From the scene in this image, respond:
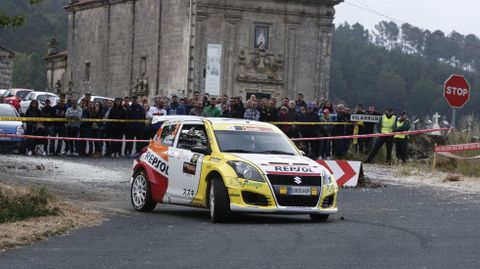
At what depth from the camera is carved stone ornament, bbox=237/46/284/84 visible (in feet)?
213

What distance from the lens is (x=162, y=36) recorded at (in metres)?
67.2

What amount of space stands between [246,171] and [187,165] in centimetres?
166

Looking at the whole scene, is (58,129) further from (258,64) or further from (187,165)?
(258,64)

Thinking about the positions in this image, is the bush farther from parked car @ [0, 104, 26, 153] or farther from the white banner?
the white banner

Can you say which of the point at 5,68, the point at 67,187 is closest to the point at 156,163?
the point at 67,187

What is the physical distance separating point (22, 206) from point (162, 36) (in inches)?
1928

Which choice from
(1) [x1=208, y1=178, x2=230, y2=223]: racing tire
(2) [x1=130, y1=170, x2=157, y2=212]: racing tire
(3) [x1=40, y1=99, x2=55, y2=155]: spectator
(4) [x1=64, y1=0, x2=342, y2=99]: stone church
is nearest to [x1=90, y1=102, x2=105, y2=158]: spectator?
(3) [x1=40, y1=99, x2=55, y2=155]: spectator

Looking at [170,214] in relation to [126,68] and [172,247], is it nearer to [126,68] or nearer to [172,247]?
[172,247]

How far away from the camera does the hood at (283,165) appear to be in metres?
18.3

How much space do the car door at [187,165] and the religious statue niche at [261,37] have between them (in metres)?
45.2

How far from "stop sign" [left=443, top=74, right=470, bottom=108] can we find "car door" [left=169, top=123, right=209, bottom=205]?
48.3 ft

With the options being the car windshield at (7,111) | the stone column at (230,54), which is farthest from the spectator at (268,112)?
the stone column at (230,54)

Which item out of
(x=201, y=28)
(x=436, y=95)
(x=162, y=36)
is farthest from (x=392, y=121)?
(x=436, y=95)

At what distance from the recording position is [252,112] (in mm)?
35906
